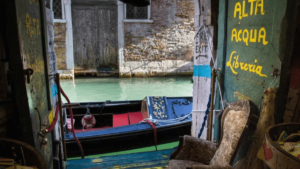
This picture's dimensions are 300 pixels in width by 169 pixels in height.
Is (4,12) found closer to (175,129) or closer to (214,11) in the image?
(214,11)

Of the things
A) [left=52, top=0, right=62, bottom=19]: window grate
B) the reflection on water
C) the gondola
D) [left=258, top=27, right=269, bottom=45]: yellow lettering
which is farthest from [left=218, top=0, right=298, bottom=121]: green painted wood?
[left=52, top=0, right=62, bottom=19]: window grate

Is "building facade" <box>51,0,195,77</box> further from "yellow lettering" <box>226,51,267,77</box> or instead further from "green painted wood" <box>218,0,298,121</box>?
"yellow lettering" <box>226,51,267,77</box>

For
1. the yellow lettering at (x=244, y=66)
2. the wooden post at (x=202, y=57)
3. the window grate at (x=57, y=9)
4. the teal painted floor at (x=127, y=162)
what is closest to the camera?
the yellow lettering at (x=244, y=66)

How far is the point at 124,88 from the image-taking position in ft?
28.5

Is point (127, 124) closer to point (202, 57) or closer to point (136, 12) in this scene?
point (202, 57)

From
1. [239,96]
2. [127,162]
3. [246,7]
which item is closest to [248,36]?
[246,7]

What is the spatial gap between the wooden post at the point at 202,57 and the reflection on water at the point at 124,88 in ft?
14.7

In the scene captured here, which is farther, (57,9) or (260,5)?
(57,9)

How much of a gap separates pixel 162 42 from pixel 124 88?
2.69 m

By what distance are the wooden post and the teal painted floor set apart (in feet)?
2.38

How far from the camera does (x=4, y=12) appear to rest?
4.62ft

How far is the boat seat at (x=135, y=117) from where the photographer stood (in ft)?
14.9

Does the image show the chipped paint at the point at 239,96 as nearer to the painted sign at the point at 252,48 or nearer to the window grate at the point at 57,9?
the painted sign at the point at 252,48

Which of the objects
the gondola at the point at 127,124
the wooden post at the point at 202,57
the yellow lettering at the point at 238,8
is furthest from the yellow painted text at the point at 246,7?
the gondola at the point at 127,124
